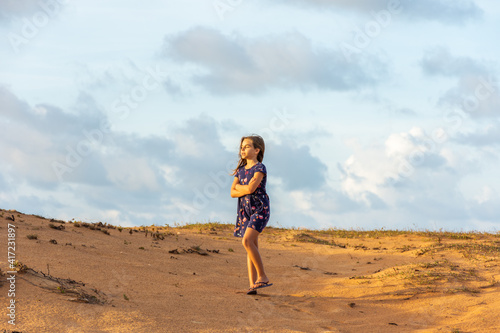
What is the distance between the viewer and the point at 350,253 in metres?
15.1

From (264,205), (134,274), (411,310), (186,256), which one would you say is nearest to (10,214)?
(186,256)

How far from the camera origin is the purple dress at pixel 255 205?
8.59m

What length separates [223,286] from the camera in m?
9.87

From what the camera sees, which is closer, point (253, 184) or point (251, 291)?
point (253, 184)

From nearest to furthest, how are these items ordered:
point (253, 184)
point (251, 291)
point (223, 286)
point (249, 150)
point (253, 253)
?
point (253, 184) → point (253, 253) → point (249, 150) → point (251, 291) → point (223, 286)

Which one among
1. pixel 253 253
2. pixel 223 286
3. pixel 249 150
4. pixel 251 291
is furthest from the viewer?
pixel 223 286

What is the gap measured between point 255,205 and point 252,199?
0.13 m

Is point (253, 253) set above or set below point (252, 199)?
below

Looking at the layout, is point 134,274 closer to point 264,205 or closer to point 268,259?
point 264,205

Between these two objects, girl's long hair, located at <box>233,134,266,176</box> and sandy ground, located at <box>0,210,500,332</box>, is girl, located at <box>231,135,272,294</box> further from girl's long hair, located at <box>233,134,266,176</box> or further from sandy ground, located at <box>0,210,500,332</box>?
sandy ground, located at <box>0,210,500,332</box>

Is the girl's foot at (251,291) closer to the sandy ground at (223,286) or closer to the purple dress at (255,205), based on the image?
the sandy ground at (223,286)

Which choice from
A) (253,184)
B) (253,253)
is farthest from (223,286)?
(253,184)

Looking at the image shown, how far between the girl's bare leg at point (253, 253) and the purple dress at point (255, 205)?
0.42 feet

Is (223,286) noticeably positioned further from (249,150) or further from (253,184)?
(249,150)
